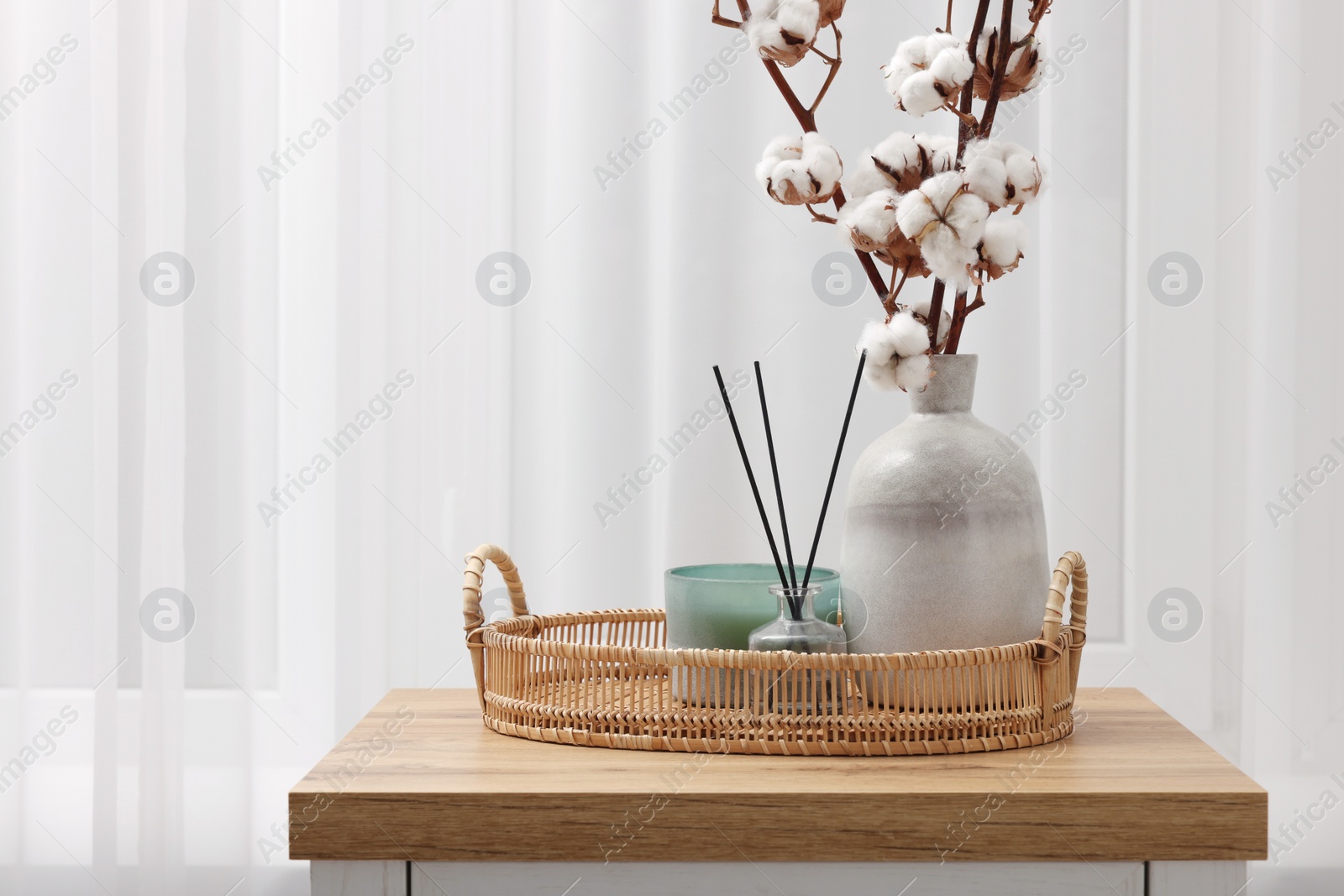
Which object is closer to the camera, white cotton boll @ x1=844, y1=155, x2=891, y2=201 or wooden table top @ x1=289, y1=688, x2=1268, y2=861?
wooden table top @ x1=289, y1=688, x2=1268, y2=861

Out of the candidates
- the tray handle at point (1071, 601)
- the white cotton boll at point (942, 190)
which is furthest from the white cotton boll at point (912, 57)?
the tray handle at point (1071, 601)

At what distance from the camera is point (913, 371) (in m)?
0.75

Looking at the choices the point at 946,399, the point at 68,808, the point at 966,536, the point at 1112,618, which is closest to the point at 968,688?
the point at 966,536

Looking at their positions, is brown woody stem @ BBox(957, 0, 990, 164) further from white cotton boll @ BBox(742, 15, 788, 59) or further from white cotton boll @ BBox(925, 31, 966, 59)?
white cotton boll @ BBox(742, 15, 788, 59)

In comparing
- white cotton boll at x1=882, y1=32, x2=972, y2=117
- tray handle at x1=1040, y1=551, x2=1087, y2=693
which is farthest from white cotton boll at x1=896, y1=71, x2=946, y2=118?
tray handle at x1=1040, y1=551, x2=1087, y2=693

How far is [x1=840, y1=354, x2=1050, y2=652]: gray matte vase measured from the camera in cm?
75

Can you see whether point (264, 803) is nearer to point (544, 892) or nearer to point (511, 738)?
point (511, 738)

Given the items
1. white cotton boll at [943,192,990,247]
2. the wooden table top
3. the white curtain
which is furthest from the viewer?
the white curtain

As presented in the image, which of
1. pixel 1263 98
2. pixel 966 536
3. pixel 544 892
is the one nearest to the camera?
pixel 544 892

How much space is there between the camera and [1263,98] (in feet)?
3.90

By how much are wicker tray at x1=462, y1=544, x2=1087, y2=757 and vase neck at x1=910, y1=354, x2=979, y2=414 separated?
135mm

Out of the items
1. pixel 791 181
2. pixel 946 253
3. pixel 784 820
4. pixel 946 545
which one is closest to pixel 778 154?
pixel 791 181

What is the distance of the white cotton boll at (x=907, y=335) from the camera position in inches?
29.2

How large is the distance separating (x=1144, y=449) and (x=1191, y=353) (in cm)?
11
